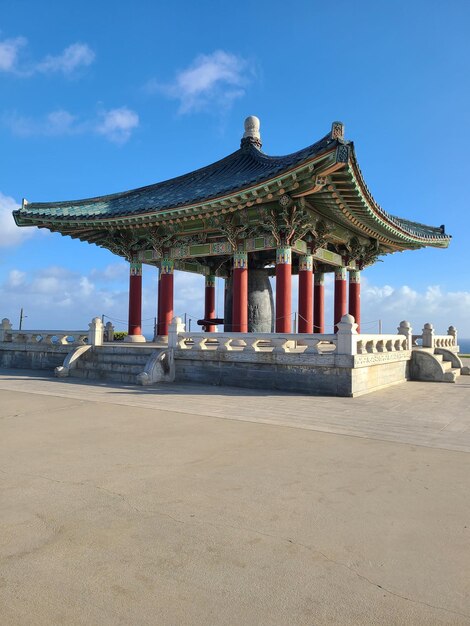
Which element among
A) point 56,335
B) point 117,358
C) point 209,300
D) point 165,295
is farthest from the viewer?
point 209,300

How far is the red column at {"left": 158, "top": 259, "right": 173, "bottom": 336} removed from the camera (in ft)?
60.3

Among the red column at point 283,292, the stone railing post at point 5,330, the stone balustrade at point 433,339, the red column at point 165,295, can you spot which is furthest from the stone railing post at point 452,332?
the stone railing post at point 5,330

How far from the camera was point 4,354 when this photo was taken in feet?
60.2

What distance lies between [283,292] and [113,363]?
6.14 m

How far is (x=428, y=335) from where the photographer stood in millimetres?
17594

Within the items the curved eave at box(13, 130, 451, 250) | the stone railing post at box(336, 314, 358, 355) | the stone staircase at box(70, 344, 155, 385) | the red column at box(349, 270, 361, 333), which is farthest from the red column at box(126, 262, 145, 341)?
the stone railing post at box(336, 314, 358, 355)

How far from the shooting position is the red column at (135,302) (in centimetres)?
1936

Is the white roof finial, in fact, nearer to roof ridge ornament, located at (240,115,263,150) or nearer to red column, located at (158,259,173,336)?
roof ridge ornament, located at (240,115,263,150)

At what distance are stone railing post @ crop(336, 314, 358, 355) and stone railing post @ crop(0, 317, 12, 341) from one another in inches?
566

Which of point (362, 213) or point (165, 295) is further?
point (165, 295)

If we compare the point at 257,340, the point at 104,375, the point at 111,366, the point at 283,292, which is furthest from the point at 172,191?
the point at 257,340

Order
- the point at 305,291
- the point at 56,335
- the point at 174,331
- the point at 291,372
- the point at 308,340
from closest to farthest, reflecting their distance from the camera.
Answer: the point at 308,340 → the point at 291,372 → the point at 174,331 → the point at 305,291 → the point at 56,335

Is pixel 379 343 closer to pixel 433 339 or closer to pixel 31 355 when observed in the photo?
pixel 433 339

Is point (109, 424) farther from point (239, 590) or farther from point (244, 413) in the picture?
Answer: point (239, 590)
